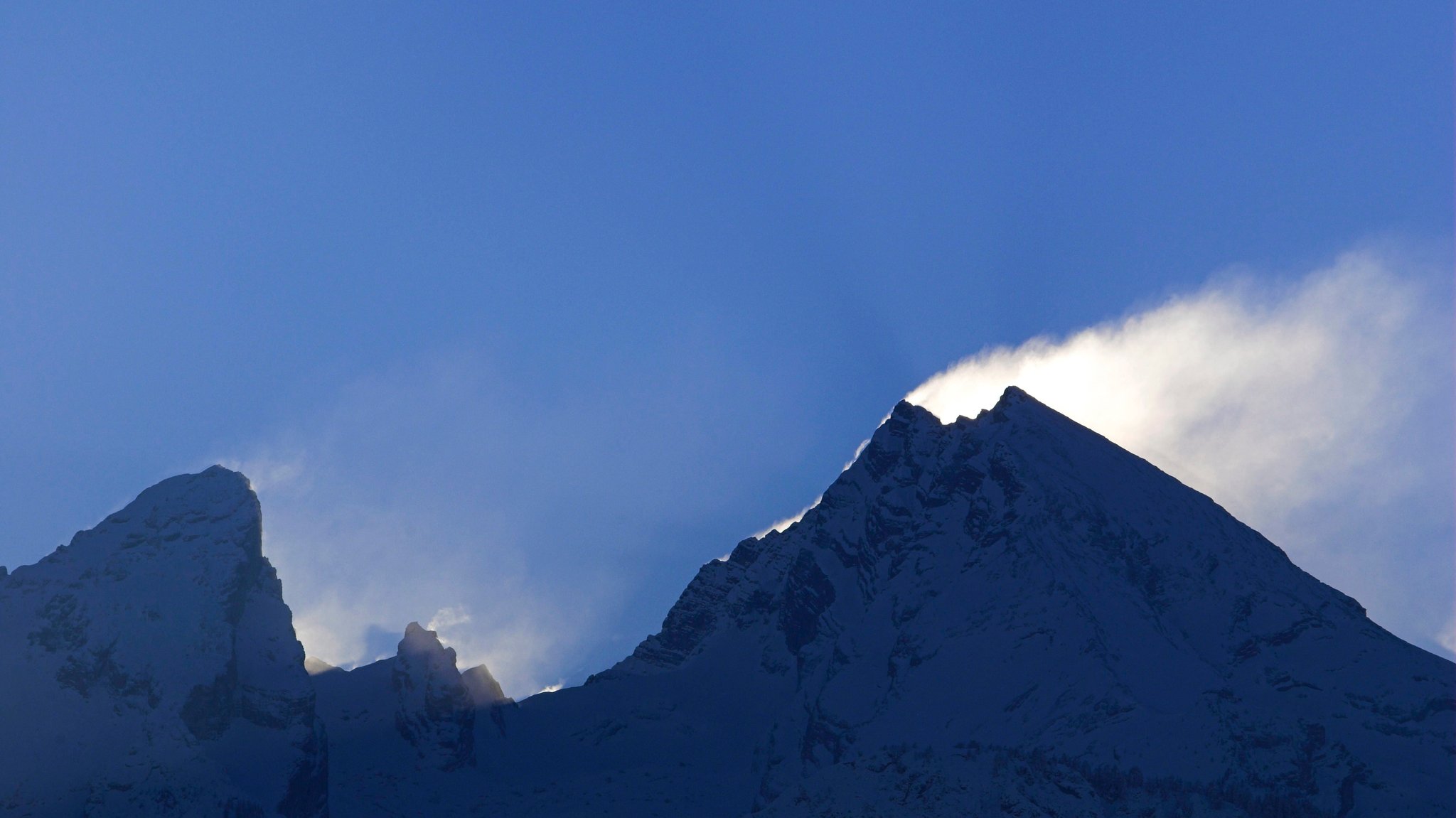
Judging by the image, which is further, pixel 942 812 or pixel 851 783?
pixel 851 783

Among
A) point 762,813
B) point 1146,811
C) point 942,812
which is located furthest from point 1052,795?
point 1146,811

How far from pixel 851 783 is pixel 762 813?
Answer: 9.96 meters

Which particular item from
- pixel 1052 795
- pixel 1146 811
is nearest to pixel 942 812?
pixel 1052 795

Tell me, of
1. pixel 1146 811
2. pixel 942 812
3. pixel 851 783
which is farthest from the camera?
pixel 1146 811

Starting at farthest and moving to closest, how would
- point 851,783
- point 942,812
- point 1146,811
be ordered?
point 1146,811 → point 851,783 → point 942,812

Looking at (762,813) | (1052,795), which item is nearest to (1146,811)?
(1052,795)

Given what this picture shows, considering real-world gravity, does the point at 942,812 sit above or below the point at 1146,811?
below

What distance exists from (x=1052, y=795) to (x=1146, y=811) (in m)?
42.6

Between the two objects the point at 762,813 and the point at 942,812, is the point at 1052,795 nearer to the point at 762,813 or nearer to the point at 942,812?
the point at 942,812

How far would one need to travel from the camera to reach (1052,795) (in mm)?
159500

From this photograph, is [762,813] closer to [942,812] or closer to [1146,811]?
[942,812]

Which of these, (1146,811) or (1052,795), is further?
(1146,811)

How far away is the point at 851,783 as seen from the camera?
165875 mm

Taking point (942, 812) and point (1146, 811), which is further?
point (1146, 811)
